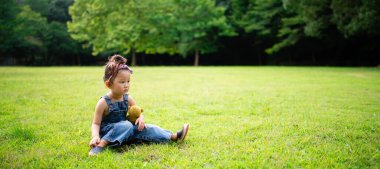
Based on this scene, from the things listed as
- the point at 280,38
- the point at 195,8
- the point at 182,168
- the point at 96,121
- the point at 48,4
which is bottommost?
the point at 182,168

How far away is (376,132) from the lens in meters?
4.29

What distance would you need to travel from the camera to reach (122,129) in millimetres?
3619

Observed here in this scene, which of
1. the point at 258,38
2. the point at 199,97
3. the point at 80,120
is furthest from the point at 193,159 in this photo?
the point at 258,38

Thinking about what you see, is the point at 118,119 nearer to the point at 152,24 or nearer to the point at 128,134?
the point at 128,134

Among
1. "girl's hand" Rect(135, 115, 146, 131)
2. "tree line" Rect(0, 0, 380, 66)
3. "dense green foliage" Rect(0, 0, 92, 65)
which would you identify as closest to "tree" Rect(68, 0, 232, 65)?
"tree line" Rect(0, 0, 380, 66)

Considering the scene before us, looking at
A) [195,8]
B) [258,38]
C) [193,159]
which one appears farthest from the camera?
[258,38]

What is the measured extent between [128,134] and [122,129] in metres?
0.10

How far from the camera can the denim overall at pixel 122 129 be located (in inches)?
142

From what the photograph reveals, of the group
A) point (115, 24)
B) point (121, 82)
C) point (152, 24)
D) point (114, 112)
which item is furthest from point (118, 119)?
point (115, 24)

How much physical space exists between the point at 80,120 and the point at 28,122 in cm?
83

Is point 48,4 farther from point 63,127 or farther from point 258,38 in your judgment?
point 63,127

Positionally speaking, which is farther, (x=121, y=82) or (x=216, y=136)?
(x=216, y=136)

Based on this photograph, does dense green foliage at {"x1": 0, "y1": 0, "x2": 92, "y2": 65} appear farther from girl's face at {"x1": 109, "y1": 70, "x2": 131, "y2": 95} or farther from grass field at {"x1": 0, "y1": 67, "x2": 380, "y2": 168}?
girl's face at {"x1": 109, "y1": 70, "x2": 131, "y2": 95}

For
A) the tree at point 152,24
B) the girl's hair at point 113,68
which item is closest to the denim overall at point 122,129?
the girl's hair at point 113,68
